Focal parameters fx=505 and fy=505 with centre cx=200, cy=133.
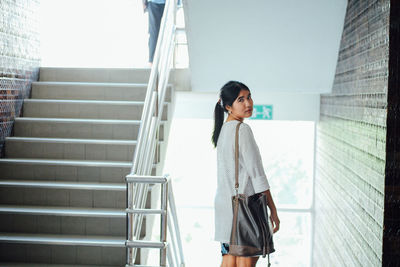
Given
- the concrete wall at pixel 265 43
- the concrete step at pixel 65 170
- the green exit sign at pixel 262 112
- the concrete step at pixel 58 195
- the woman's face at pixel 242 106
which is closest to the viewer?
the woman's face at pixel 242 106

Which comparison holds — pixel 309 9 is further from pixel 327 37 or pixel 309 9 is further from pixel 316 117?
pixel 316 117

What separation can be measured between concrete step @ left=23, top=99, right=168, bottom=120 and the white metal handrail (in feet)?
1.94

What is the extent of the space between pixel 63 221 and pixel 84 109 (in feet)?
4.18

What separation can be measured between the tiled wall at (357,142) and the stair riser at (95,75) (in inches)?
74.4

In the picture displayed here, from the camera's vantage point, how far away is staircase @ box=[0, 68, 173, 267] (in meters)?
3.43

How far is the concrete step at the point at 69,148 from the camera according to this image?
4141 mm

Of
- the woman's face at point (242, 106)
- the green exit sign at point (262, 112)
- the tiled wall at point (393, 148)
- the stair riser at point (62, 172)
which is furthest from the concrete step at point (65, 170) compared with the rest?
the green exit sign at point (262, 112)

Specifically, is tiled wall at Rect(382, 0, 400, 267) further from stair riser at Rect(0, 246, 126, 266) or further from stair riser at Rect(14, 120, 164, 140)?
stair riser at Rect(14, 120, 164, 140)

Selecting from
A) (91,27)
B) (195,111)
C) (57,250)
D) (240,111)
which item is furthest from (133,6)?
(240,111)

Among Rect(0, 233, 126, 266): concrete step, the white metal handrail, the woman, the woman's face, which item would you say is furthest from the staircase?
the woman's face

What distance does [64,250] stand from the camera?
342cm

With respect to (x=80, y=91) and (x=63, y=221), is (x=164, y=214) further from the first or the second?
(x=80, y=91)

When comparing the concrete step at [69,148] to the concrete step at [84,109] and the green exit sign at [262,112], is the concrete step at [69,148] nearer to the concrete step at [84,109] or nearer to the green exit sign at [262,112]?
the concrete step at [84,109]

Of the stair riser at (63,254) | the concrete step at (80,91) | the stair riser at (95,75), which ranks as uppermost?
the stair riser at (95,75)
